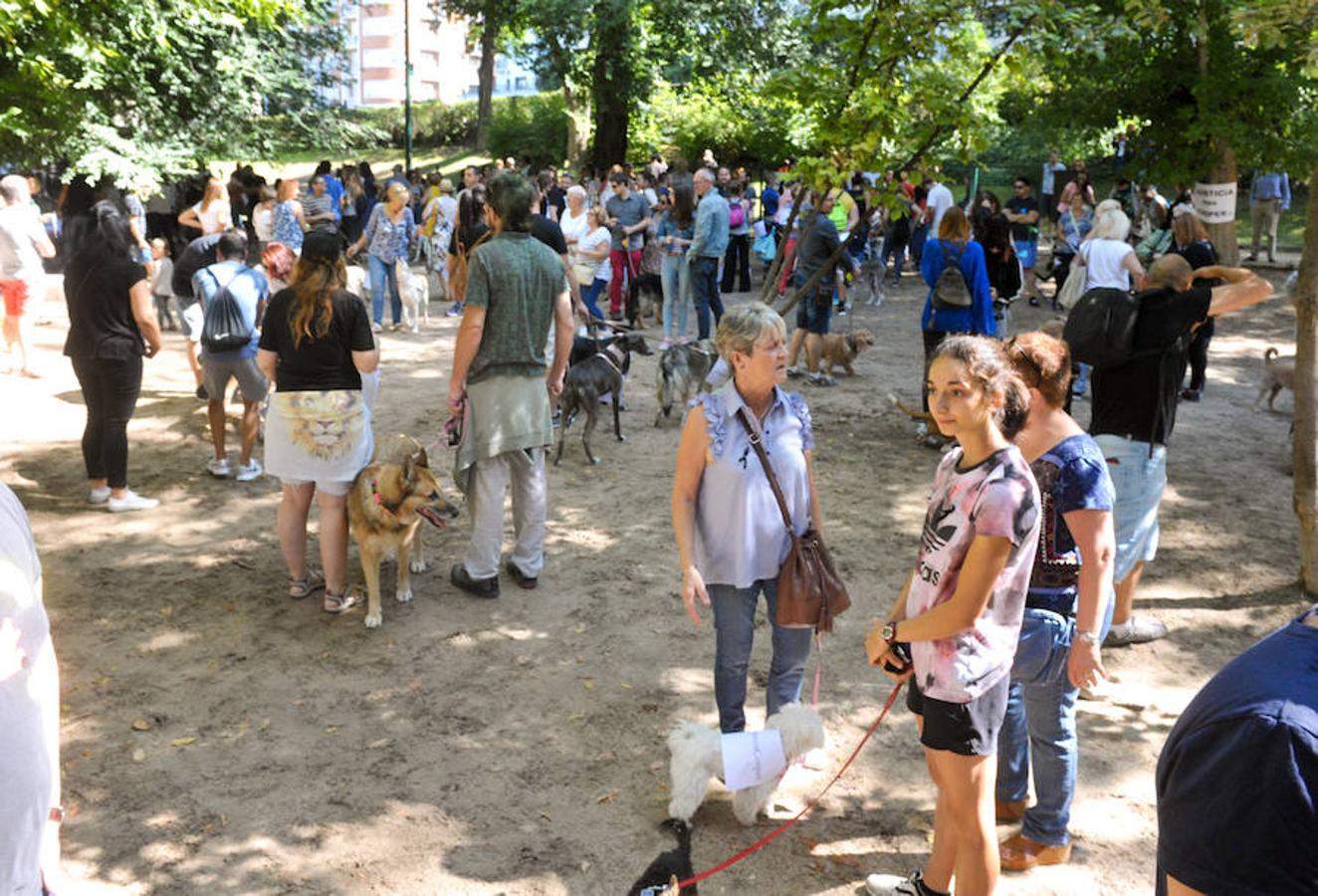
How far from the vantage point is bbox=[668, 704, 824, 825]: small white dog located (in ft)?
12.3

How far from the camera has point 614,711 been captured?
15.8ft

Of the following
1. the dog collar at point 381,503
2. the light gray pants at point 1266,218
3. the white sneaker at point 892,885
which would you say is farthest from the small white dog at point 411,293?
the light gray pants at point 1266,218

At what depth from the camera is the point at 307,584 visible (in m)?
5.90

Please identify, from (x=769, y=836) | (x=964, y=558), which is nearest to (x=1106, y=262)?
(x=769, y=836)

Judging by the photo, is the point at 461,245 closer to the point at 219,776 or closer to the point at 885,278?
the point at 219,776

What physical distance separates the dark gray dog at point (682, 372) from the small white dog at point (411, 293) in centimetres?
479

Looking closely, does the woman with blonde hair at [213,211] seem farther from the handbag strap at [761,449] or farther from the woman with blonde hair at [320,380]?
the handbag strap at [761,449]

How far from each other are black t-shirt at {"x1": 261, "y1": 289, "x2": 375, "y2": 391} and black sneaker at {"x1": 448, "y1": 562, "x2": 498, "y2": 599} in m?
1.37

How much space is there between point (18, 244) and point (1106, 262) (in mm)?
9587

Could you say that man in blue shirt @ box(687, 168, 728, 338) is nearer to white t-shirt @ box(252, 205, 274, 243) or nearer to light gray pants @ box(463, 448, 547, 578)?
white t-shirt @ box(252, 205, 274, 243)

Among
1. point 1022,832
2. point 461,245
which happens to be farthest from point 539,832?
point 461,245

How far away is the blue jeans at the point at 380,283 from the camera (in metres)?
12.6

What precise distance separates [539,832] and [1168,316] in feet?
11.7

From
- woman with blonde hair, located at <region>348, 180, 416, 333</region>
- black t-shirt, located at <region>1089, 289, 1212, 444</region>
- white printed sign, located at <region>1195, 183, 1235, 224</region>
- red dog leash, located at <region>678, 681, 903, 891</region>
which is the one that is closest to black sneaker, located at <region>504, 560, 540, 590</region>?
red dog leash, located at <region>678, 681, 903, 891</region>
